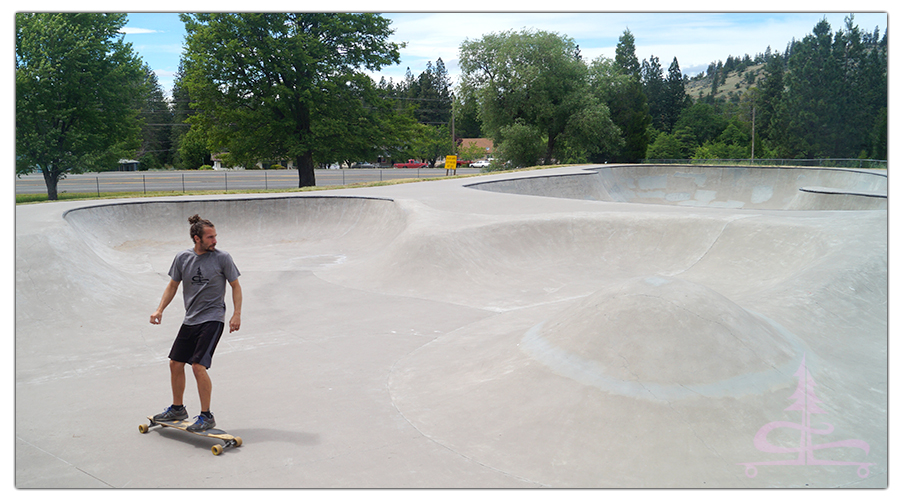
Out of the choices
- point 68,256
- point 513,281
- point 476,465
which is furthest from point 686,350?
point 68,256

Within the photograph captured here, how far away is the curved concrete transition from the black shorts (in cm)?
71

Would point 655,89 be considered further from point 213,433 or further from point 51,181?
point 213,433

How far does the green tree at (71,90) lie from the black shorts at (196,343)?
2608 cm

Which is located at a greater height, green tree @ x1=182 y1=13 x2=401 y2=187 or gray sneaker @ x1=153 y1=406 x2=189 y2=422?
green tree @ x1=182 y1=13 x2=401 y2=187

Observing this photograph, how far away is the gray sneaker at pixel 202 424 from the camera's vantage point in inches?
190

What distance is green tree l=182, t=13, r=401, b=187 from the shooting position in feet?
90.8

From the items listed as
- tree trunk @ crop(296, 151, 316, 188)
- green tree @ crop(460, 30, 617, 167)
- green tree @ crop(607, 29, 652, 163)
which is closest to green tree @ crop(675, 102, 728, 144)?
green tree @ crop(607, 29, 652, 163)

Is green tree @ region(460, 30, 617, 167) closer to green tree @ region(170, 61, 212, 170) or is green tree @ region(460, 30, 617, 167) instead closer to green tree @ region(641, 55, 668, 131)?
green tree @ region(170, 61, 212, 170)

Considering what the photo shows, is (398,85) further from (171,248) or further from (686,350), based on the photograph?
(686,350)

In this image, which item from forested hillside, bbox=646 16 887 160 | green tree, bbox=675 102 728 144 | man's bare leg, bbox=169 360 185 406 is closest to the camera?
man's bare leg, bbox=169 360 185 406

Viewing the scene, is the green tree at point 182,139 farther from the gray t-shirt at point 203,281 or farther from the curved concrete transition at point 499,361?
the gray t-shirt at point 203,281

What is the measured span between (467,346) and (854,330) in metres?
4.83

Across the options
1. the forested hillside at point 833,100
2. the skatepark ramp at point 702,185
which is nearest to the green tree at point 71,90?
the skatepark ramp at point 702,185

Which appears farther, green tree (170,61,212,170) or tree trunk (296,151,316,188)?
green tree (170,61,212,170)
